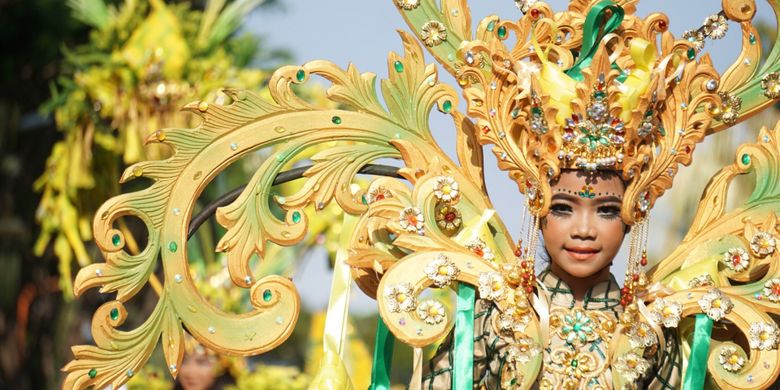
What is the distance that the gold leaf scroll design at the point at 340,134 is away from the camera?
4234 mm

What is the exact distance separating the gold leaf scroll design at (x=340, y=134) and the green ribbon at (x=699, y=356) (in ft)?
3.28

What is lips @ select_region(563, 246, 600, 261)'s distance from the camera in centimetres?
407

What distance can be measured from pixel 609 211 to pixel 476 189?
45cm

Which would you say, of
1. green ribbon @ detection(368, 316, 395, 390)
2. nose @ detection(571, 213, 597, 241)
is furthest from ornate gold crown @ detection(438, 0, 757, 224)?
green ribbon @ detection(368, 316, 395, 390)

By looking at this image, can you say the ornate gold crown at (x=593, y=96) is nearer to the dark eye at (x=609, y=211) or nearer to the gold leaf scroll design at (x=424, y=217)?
the dark eye at (x=609, y=211)

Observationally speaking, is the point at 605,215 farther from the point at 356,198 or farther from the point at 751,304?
the point at 356,198

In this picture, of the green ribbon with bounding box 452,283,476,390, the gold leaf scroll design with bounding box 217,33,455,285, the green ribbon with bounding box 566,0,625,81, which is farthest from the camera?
the gold leaf scroll design with bounding box 217,33,455,285

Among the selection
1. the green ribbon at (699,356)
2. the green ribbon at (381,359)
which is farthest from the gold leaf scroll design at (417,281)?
the green ribbon at (699,356)

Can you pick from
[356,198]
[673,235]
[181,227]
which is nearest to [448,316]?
[356,198]

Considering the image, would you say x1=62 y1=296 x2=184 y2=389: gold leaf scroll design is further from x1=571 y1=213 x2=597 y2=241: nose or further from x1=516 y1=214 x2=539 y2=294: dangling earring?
x1=571 y1=213 x2=597 y2=241: nose

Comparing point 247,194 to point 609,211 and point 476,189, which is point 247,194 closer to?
point 476,189

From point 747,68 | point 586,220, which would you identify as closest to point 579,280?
point 586,220

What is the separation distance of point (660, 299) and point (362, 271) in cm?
95

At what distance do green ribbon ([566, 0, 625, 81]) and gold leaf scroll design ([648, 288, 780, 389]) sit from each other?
0.77 meters
